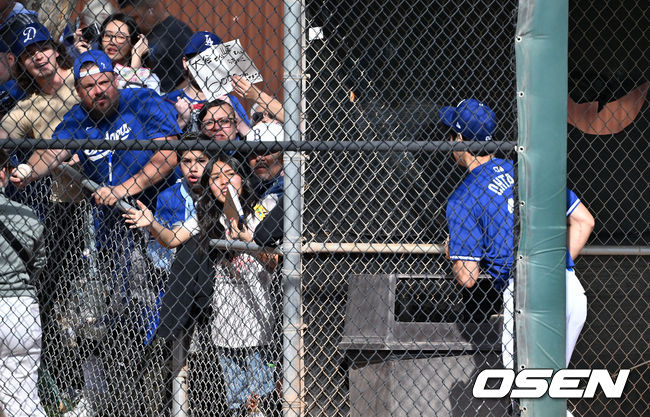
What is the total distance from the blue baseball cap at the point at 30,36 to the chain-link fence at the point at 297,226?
0.01 metres

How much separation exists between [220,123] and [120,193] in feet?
2.20

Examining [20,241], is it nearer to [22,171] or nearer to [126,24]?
[22,171]

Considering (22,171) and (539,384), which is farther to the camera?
(22,171)

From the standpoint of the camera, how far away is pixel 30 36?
17.6 feet

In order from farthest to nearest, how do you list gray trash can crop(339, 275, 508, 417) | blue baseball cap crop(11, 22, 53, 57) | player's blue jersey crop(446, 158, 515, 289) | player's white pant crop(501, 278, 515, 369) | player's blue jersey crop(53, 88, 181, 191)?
1. blue baseball cap crop(11, 22, 53, 57)
2. player's blue jersey crop(53, 88, 181, 191)
3. player's blue jersey crop(446, 158, 515, 289)
4. gray trash can crop(339, 275, 508, 417)
5. player's white pant crop(501, 278, 515, 369)

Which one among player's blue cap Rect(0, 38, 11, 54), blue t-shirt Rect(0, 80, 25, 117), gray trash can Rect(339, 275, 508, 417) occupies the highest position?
player's blue cap Rect(0, 38, 11, 54)

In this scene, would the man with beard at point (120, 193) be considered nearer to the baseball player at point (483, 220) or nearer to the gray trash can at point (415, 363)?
the gray trash can at point (415, 363)

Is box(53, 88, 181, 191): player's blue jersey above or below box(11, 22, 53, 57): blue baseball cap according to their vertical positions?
below

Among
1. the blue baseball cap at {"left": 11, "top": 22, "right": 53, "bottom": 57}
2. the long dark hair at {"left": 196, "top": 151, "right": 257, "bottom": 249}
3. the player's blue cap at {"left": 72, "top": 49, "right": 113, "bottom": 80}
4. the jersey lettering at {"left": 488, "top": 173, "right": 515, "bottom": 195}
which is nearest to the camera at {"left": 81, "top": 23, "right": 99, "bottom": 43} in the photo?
the blue baseball cap at {"left": 11, "top": 22, "right": 53, "bottom": 57}

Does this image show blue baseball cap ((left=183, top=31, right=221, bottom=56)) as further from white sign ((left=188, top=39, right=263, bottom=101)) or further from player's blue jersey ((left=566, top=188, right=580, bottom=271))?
player's blue jersey ((left=566, top=188, right=580, bottom=271))

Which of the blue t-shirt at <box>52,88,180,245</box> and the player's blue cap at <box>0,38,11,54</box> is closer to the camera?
the blue t-shirt at <box>52,88,180,245</box>

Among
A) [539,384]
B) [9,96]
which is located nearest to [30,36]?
[9,96]

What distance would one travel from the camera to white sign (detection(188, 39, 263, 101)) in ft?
16.1

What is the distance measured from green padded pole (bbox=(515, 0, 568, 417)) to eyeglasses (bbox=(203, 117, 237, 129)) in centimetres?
186
